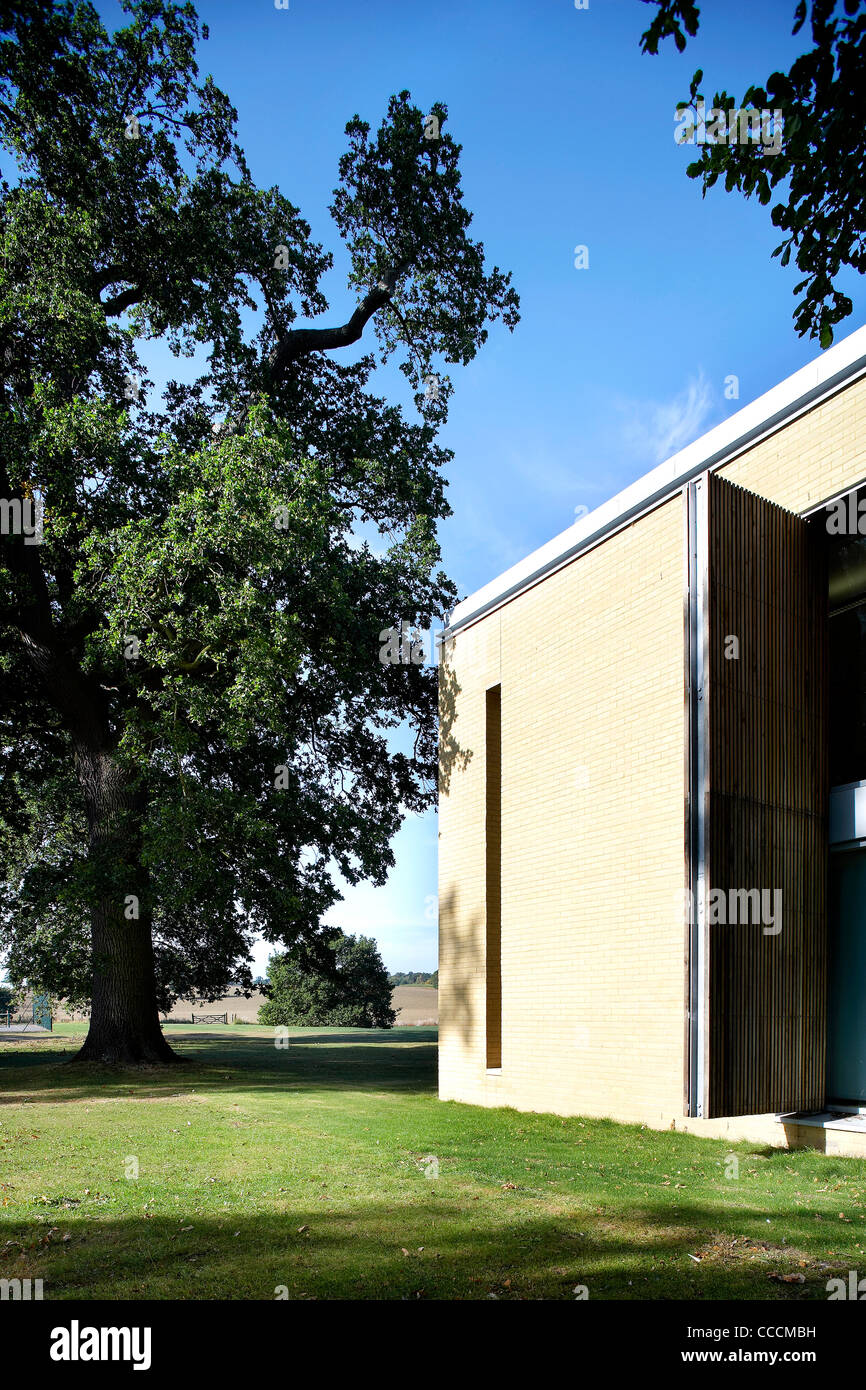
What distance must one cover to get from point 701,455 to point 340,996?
4497 cm

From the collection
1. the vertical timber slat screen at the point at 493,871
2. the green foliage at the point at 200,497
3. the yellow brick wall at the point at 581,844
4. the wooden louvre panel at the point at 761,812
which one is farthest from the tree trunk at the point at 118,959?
the wooden louvre panel at the point at 761,812

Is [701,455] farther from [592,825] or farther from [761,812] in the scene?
[592,825]

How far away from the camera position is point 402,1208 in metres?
7.68

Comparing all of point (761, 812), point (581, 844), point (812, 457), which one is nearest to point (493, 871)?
point (581, 844)

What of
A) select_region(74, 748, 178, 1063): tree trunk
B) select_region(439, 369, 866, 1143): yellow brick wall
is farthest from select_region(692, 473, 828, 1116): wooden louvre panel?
select_region(74, 748, 178, 1063): tree trunk

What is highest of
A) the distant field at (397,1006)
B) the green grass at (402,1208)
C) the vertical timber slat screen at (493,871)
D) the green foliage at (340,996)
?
the vertical timber slat screen at (493,871)

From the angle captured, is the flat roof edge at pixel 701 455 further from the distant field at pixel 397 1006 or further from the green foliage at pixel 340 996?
the distant field at pixel 397 1006

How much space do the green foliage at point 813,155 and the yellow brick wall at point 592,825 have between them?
4.27 metres

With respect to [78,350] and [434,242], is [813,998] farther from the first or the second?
[434,242]

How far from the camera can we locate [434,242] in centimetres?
2250

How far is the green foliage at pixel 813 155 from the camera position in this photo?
608 centimetres
